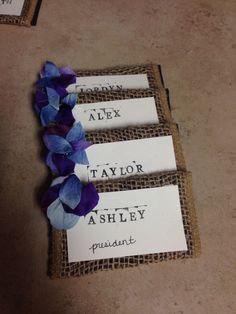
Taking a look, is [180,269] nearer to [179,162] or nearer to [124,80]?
[179,162]

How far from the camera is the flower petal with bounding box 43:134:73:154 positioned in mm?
481

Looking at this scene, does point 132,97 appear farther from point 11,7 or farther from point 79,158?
point 11,7

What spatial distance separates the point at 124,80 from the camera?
574 millimetres

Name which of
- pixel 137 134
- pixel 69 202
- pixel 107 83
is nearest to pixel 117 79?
pixel 107 83

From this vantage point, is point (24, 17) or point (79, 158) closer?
point (79, 158)

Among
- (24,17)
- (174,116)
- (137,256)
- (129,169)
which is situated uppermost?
(24,17)

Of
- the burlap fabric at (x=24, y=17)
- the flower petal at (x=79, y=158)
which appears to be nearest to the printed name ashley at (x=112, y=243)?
the flower petal at (x=79, y=158)

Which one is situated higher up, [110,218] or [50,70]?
[50,70]

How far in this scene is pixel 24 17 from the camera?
66 cm

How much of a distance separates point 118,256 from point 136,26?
43 cm

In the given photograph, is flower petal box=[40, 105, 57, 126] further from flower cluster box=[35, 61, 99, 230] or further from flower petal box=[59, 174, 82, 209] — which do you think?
flower petal box=[59, 174, 82, 209]

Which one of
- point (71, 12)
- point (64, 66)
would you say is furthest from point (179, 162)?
point (71, 12)

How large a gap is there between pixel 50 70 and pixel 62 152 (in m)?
0.17

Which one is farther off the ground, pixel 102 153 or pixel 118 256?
pixel 102 153
